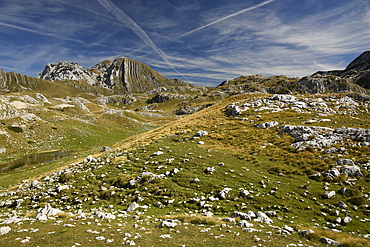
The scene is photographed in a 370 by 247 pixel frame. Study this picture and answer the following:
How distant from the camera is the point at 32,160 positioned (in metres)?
51.7

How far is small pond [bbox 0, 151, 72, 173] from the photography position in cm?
4513

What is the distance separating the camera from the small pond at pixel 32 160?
45.1m

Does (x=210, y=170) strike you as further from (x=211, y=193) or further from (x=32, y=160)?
(x=32, y=160)

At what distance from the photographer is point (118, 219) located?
13.2 meters

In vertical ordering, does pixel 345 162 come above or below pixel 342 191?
above

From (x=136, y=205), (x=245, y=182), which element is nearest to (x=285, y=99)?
(x=245, y=182)

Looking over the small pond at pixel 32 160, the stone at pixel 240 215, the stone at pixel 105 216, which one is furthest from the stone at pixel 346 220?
the small pond at pixel 32 160

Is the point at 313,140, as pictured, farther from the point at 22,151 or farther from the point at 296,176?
the point at 22,151

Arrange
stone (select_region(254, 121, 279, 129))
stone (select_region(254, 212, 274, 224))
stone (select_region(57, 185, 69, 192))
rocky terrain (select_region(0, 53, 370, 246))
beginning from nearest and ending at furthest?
rocky terrain (select_region(0, 53, 370, 246)) → stone (select_region(254, 212, 274, 224)) → stone (select_region(57, 185, 69, 192)) → stone (select_region(254, 121, 279, 129))

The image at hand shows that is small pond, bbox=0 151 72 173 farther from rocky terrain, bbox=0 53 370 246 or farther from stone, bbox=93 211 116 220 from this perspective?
stone, bbox=93 211 116 220

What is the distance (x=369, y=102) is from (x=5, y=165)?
313ft

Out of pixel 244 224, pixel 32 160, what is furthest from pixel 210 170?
pixel 32 160

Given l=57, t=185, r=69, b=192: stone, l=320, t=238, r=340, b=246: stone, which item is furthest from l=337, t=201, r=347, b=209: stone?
l=57, t=185, r=69, b=192: stone

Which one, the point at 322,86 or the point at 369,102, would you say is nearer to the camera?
the point at 369,102
